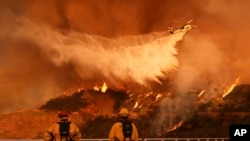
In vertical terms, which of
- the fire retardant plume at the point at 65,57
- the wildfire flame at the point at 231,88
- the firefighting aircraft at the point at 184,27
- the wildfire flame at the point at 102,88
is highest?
the firefighting aircraft at the point at 184,27

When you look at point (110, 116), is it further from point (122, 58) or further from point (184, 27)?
point (184, 27)

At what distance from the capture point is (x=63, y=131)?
11.2 metres

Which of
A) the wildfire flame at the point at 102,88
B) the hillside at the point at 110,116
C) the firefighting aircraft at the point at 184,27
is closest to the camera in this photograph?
the hillside at the point at 110,116

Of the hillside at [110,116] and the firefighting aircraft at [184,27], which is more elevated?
the firefighting aircraft at [184,27]

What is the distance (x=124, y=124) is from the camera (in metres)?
11.2

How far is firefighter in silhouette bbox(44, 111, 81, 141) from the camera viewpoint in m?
11.2

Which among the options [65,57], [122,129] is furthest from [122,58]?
[122,129]

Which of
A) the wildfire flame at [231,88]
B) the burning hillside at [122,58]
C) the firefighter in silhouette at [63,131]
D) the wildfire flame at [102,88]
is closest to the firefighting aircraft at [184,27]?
the burning hillside at [122,58]

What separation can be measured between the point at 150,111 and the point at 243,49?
225 inches

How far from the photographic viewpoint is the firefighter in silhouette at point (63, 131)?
1121 centimetres

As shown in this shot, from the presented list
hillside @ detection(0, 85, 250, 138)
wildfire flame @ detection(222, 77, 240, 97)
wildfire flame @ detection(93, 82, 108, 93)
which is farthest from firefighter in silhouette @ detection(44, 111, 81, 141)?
wildfire flame @ detection(222, 77, 240, 97)

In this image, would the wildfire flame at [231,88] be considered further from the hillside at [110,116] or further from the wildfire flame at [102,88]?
the wildfire flame at [102,88]

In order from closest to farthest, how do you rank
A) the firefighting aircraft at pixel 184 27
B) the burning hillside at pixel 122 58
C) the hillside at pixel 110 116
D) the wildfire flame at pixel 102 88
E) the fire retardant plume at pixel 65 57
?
the hillside at pixel 110 116
the fire retardant plume at pixel 65 57
the burning hillside at pixel 122 58
the firefighting aircraft at pixel 184 27
the wildfire flame at pixel 102 88

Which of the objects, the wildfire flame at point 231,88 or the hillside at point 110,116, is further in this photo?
the wildfire flame at point 231,88
